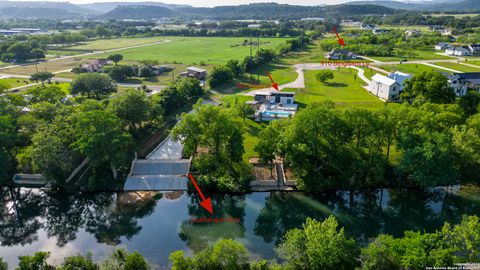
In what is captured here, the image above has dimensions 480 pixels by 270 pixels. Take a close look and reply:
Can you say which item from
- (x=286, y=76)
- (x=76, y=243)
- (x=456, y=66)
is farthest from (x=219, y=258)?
(x=456, y=66)

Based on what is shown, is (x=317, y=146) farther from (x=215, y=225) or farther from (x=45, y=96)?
(x=45, y=96)

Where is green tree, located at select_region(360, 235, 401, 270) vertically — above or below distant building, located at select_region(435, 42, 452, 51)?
below

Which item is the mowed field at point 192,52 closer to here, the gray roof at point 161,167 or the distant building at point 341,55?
the distant building at point 341,55

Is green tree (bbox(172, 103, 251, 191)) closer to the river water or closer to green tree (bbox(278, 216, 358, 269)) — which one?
the river water

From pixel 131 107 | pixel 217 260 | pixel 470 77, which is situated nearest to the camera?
pixel 217 260

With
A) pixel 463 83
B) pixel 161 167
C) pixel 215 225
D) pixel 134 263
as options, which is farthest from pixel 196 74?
pixel 134 263

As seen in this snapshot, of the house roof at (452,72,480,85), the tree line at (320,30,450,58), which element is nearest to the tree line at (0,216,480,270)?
the house roof at (452,72,480,85)
